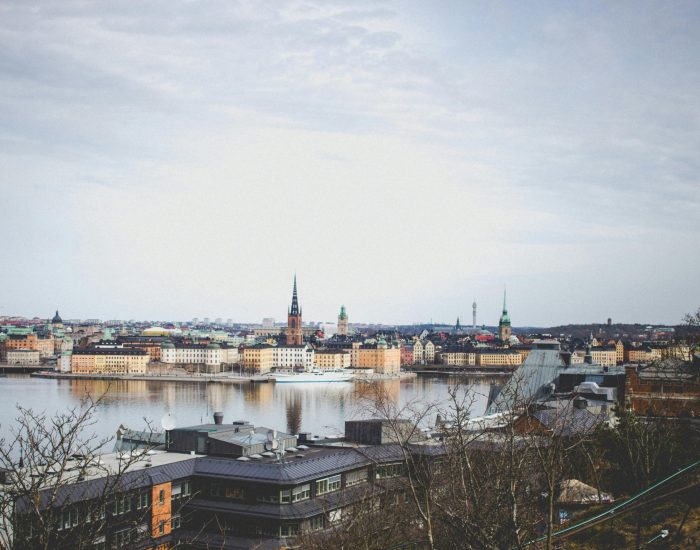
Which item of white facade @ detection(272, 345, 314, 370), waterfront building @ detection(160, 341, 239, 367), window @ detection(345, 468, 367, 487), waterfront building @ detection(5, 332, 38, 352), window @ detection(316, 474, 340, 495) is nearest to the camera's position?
window @ detection(316, 474, 340, 495)

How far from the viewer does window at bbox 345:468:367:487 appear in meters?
12.2

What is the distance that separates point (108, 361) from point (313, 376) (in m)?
17.2

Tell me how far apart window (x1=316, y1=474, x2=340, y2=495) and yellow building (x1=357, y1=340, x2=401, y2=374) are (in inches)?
2302

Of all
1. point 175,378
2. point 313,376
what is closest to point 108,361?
point 175,378

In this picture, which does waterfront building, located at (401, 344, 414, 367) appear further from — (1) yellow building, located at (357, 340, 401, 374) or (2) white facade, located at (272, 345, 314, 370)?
(2) white facade, located at (272, 345, 314, 370)

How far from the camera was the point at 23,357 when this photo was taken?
72250 millimetres

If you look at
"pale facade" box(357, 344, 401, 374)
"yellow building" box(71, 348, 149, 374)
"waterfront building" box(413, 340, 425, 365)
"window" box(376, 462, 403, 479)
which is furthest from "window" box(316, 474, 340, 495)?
"waterfront building" box(413, 340, 425, 365)

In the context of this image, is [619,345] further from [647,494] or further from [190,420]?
[647,494]

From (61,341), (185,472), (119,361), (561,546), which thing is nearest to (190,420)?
(185,472)

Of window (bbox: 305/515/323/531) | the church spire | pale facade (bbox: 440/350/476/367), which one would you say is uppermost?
the church spire

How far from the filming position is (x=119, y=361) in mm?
64125

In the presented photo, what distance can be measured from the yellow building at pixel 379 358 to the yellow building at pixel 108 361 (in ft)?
63.9

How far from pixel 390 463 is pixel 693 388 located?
8.00 meters

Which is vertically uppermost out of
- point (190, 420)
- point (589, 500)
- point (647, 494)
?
point (647, 494)
